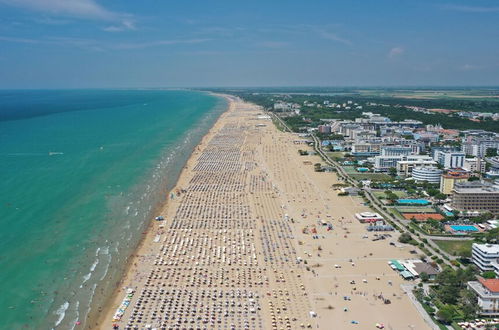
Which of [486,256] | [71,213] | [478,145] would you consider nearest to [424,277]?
[486,256]

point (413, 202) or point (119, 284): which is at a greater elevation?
point (413, 202)

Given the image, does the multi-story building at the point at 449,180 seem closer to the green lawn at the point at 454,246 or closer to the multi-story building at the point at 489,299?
the green lawn at the point at 454,246

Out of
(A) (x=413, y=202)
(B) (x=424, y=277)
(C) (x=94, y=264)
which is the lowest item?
(C) (x=94, y=264)

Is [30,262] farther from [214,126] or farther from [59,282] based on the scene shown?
[214,126]

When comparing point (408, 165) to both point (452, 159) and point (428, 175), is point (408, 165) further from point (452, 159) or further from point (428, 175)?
point (452, 159)

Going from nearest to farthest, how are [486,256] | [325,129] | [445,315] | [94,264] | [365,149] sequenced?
[445,315]
[486,256]
[94,264]
[365,149]
[325,129]

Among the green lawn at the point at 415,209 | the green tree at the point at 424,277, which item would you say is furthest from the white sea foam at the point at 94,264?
the green lawn at the point at 415,209

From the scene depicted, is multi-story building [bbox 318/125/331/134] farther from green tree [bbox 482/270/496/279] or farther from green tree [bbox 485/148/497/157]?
green tree [bbox 482/270/496/279]
